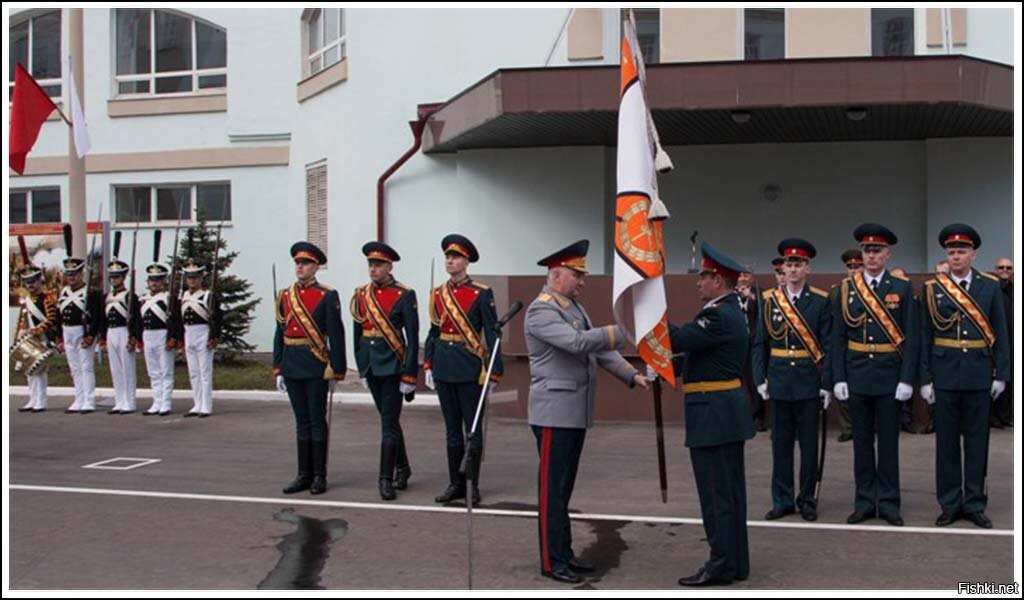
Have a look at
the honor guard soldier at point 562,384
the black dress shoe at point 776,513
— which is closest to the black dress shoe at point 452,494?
the honor guard soldier at point 562,384

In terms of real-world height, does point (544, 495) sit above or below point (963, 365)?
below

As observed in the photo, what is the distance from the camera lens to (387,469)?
31.5 ft

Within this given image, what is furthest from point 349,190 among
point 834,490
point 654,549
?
point 654,549

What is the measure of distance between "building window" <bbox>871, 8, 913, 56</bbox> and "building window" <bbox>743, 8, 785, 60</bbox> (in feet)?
4.17

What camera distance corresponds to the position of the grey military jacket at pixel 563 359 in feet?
23.2

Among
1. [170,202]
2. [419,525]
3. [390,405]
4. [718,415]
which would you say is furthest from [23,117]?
[718,415]

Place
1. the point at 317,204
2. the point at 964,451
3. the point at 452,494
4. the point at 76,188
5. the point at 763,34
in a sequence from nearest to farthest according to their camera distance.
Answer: the point at 964,451 → the point at 452,494 → the point at 763,34 → the point at 76,188 → the point at 317,204

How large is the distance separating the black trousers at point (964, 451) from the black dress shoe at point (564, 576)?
306 centimetres

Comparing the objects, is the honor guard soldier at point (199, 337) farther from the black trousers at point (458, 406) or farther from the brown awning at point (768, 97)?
the black trousers at point (458, 406)

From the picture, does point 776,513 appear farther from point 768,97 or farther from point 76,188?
point 76,188

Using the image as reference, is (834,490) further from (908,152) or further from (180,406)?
(180,406)

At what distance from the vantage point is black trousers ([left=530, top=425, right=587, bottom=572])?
7.02 metres

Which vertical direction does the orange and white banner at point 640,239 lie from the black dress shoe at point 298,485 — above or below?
above

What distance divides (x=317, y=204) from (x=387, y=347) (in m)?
11.8
